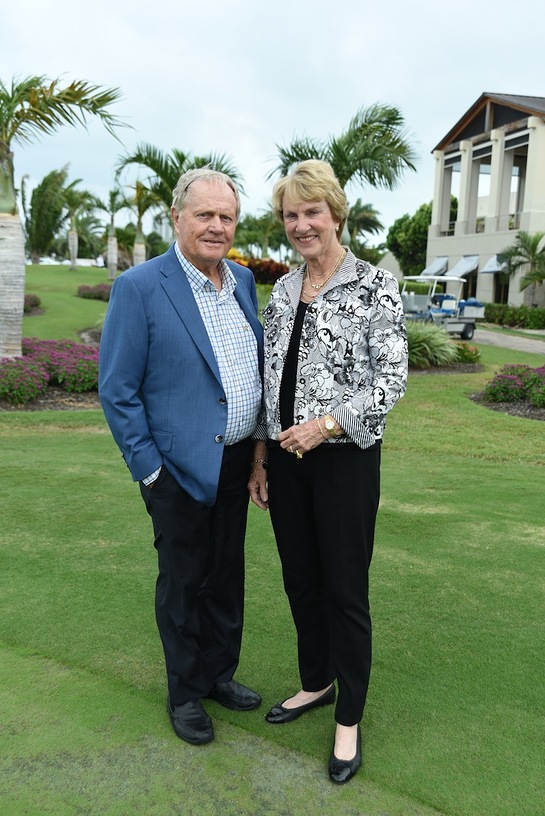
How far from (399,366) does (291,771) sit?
1.45 metres

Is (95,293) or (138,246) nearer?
(138,246)

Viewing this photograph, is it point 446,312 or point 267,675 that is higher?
point 446,312

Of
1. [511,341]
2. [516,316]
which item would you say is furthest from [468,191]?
[511,341]

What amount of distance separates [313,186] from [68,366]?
919 cm

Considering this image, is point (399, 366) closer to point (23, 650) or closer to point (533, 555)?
point (23, 650)

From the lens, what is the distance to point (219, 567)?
117 inches

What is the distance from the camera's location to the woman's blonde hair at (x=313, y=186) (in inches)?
98.1

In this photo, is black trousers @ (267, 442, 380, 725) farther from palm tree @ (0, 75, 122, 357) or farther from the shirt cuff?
palm tree @ (0, 75, 122, 357)

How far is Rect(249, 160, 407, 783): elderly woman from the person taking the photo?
2.50 m

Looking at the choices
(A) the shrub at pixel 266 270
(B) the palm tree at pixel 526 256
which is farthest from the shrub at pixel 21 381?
(B) the palm tree at pixel 526 256

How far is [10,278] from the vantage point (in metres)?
10.6

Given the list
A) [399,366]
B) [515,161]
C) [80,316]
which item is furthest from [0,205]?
[515,161]

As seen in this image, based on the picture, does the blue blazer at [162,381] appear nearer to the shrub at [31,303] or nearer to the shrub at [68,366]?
the shrub at [68,366]

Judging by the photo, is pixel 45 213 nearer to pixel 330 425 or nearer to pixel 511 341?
pixel 511 341
